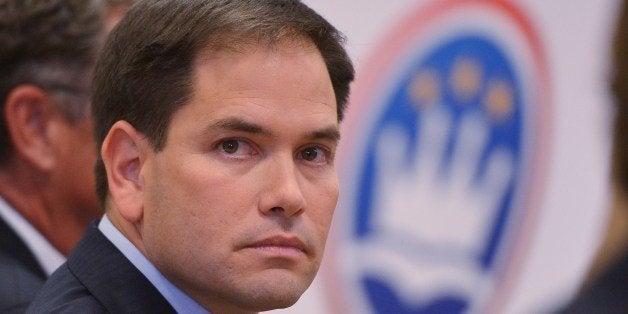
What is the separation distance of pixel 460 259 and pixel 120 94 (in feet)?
7.12

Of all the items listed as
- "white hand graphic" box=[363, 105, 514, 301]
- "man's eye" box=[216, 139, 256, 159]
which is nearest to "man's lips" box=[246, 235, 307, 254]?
"man's eye" box=[216, 139, 256, 159]

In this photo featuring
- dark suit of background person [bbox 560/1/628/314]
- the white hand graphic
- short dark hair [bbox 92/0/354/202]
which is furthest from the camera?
the white hand graphic

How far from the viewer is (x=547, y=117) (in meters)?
4.66

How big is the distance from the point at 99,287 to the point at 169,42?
1.58 feet

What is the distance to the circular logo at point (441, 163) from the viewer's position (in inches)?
150

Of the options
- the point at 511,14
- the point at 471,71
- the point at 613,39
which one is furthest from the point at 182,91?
the point at 511,14

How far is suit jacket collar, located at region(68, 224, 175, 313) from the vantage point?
215 cm

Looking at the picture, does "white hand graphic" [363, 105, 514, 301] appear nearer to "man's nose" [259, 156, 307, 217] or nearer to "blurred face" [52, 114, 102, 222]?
"blurred face" [52, 114, 102, 222]

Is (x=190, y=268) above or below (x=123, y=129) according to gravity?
below

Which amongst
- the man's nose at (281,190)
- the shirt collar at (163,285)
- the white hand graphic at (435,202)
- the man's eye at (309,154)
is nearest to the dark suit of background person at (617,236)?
the man's nose at (281,190)

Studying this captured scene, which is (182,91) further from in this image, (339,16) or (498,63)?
(498,63)

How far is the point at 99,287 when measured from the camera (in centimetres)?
216

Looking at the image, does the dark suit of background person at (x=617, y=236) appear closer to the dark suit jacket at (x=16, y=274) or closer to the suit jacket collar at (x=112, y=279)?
the suit jacket collar at (x=112, y=279)

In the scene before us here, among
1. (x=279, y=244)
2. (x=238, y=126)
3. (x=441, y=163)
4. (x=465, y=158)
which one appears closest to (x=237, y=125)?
(x=238, y=126)
